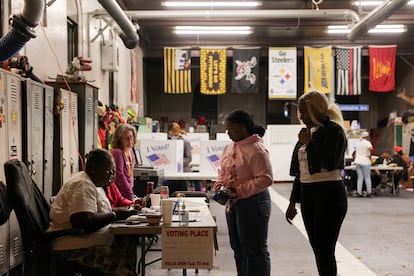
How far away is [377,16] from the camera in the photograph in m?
9.26

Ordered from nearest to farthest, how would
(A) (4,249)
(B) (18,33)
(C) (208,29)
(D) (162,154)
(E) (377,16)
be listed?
(A) (4,249) < (B) (18,33) < (D) (162,154) < (E) (377,16) < (C) (208,29)

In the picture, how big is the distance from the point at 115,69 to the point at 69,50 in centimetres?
180

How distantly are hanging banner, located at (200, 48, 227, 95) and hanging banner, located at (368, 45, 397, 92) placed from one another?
4.25m

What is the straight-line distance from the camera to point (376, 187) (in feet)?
41.4

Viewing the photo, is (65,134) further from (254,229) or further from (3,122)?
(254,229)

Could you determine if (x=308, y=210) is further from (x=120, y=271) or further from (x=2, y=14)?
(x=2, y=14)

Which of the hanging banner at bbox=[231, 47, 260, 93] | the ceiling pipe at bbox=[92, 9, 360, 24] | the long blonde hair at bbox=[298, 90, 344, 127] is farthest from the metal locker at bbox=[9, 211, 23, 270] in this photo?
the hanging banner at bbox=[231, 47, 260, 93]

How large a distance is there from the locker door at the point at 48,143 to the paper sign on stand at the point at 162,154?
322 cm

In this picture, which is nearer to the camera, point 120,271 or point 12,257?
point 120,271

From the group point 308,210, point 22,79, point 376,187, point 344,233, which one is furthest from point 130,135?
point 376,187

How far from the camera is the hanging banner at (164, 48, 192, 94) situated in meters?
13.6

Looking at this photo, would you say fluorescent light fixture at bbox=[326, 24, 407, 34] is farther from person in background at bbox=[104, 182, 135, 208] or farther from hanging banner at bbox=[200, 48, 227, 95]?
person in background at bbox=[104, 182, 135, 208]

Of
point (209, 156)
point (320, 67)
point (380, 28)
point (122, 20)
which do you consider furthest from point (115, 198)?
point (380, 28)

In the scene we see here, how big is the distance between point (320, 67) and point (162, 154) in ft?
23.4
